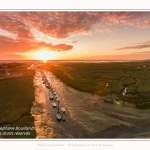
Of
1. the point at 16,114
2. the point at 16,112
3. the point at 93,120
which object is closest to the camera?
the point at 93,120

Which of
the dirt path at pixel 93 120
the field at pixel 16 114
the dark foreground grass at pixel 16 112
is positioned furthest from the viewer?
the dirt path at pixel 93 120

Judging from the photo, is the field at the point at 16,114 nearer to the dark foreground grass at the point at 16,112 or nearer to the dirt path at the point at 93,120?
the dark foreground grass at the point at 16,112

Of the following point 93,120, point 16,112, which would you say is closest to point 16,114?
point 16,112

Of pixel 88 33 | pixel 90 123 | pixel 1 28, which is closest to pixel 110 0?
pixel 88 33

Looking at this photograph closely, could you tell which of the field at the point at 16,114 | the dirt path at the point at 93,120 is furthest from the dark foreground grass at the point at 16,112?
the dirt path at the point at 93,120

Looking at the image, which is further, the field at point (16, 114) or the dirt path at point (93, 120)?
the dirt path at point (93, 120)

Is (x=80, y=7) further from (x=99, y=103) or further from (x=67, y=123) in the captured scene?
(x=99, y=103)

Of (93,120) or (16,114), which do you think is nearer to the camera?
(93,120)

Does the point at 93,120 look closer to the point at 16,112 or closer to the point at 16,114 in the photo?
the point at 16,114
